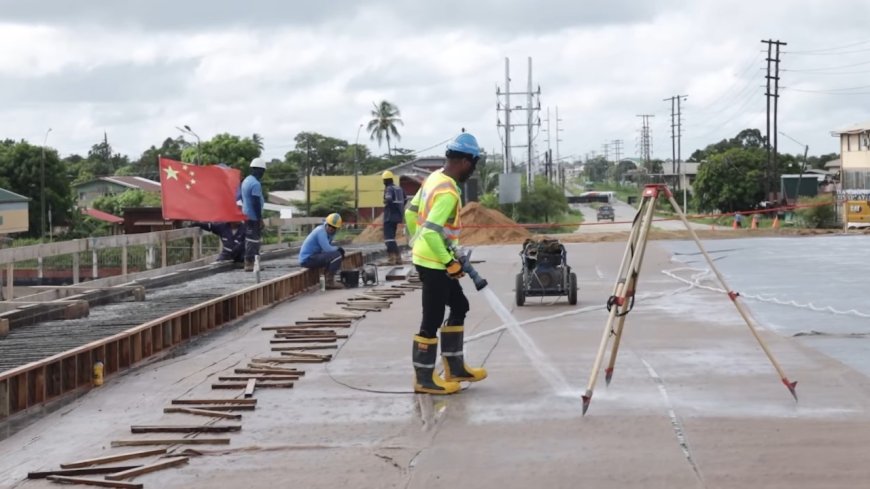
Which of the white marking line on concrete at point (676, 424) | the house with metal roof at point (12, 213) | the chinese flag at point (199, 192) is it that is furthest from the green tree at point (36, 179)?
the white marking line on concrete at point (676, 424)

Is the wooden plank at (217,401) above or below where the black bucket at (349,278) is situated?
below

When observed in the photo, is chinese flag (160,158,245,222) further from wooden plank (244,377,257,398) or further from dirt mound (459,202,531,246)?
dirt mound (459,202,531,246)

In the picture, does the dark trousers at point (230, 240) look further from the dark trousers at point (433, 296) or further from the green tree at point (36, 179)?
the green tree at point (36, 179)

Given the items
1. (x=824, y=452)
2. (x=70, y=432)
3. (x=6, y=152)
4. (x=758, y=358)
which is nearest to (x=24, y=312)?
(x=70, y=432)

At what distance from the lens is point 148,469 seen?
675 cm

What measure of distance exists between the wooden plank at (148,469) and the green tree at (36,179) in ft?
189

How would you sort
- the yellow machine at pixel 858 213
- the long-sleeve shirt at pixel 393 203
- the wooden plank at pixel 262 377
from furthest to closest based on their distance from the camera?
the yellow machine at pixel 858 213 → the long-sleeve shirt at pixel 393 203 → the wooden plank at pixel 262 377

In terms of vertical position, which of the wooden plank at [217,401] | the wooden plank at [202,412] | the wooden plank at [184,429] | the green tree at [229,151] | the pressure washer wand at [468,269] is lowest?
the wooden plank at [184,429]

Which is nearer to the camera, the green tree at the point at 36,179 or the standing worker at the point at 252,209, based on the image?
the standing worker at the point at 252,209

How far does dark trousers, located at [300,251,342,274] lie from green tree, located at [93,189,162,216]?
54.3 metres

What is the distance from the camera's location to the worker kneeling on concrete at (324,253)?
777 inches

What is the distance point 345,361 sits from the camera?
35.9 feet

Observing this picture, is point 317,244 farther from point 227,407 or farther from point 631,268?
point 631,268

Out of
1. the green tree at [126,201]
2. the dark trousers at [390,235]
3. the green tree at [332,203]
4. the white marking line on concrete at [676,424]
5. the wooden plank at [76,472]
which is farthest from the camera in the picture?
the green tree at [332,203]
